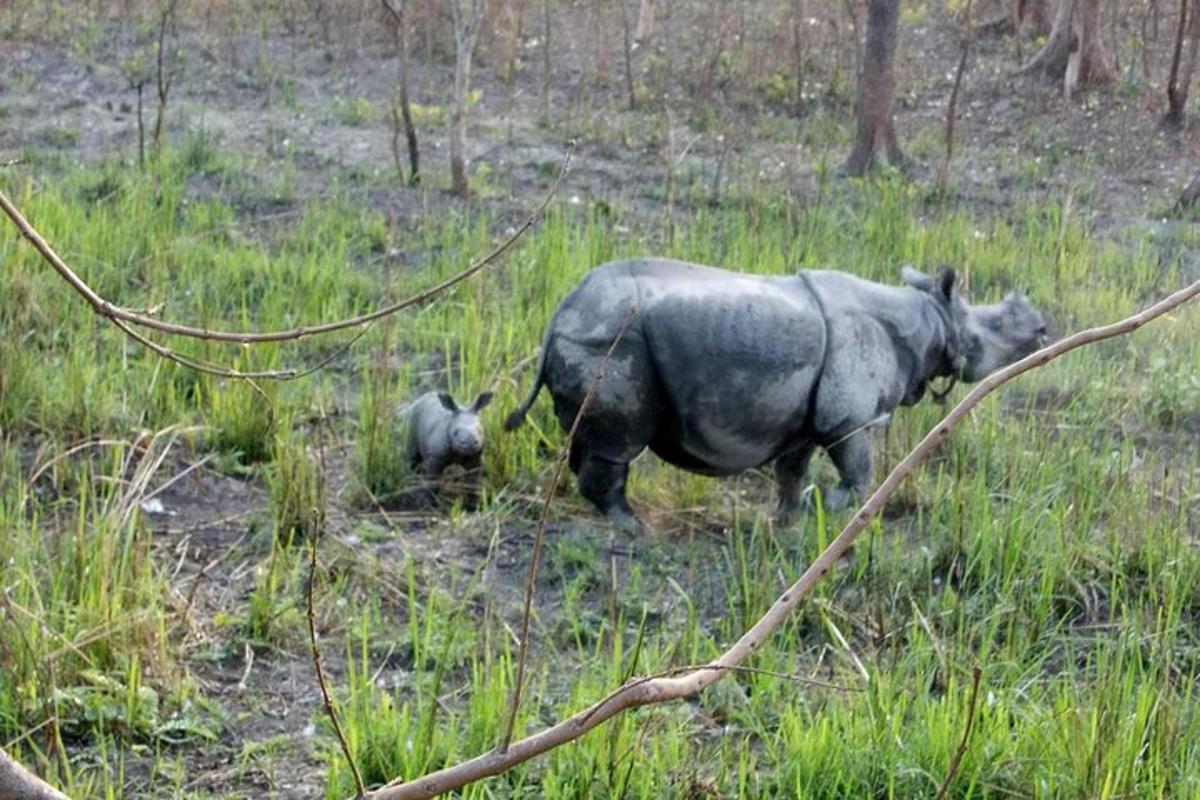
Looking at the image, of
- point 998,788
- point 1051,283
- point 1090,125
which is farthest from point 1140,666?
point 1090,125

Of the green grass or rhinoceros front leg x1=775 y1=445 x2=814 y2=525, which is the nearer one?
the green grass

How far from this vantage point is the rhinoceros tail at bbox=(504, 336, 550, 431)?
5555mm

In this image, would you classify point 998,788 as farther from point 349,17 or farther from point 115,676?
point 349,17

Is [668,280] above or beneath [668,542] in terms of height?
above

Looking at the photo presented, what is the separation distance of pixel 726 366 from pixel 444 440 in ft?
3.34

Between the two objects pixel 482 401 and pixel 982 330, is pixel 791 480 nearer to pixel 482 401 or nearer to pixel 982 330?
pixel 982 330

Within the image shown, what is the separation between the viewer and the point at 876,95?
447 inches

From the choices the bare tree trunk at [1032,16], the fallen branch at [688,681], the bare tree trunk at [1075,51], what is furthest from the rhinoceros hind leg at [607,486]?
the bare tree trunk at [1032,16]

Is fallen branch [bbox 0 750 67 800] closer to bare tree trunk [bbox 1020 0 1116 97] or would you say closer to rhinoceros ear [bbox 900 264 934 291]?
rhinoceros ear [bbox 900 264 934 291]

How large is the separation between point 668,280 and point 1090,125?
812 cm

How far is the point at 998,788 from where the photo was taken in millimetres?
3877

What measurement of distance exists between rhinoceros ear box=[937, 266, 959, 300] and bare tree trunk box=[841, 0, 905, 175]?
5489 millimetres

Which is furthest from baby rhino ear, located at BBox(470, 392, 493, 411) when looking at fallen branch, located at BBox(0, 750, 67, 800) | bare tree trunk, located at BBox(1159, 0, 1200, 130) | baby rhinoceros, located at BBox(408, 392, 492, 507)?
bare tree trunk, located at BBox(1159, 0, 1200, 130)

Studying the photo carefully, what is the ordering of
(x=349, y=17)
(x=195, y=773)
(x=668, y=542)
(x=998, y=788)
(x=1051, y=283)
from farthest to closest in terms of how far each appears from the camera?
1. (x=349, y=17)
2. (x=1051, y=283)
3. (x=668, y=542)
4. (x=195, y=773)
5. (x=998, y=788)
